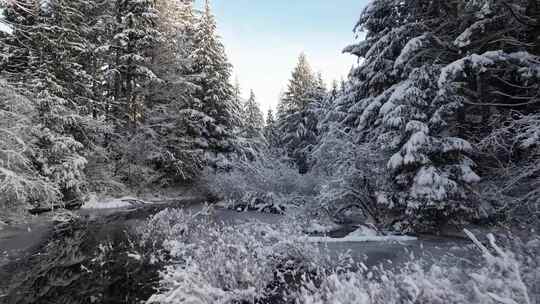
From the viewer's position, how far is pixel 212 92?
24125 millimetres

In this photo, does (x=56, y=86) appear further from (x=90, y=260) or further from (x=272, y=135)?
(x=272, y=135)

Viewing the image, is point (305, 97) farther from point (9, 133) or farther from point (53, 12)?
point (9, 133)

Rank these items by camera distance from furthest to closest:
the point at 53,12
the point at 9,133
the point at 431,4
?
the point at 53,12
the point at 431,4
the point at 9,133

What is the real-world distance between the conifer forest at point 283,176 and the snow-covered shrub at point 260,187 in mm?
138

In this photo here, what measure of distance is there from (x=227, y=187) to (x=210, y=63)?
397 inches

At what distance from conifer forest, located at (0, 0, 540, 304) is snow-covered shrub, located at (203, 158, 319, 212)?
0.14 meters

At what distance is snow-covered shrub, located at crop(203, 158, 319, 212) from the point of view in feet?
60.6

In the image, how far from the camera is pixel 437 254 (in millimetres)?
7199

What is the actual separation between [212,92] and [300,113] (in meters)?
13.4

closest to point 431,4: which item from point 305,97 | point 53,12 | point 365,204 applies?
point 365,204

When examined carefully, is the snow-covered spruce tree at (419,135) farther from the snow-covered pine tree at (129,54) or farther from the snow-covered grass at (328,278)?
the snow-covered pine tree at (129,54)

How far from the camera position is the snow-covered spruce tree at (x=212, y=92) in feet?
78.1

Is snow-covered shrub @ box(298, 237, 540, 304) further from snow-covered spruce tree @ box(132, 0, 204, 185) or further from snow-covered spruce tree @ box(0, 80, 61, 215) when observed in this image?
snow-covered spruce tree @ box(132, 0, 204, 185)

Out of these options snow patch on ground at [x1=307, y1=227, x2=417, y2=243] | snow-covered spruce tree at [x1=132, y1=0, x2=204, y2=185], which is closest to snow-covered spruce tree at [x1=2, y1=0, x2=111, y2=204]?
snow-covered spruce tree at [x1=132, y1=0, x2=204, y2=185]
